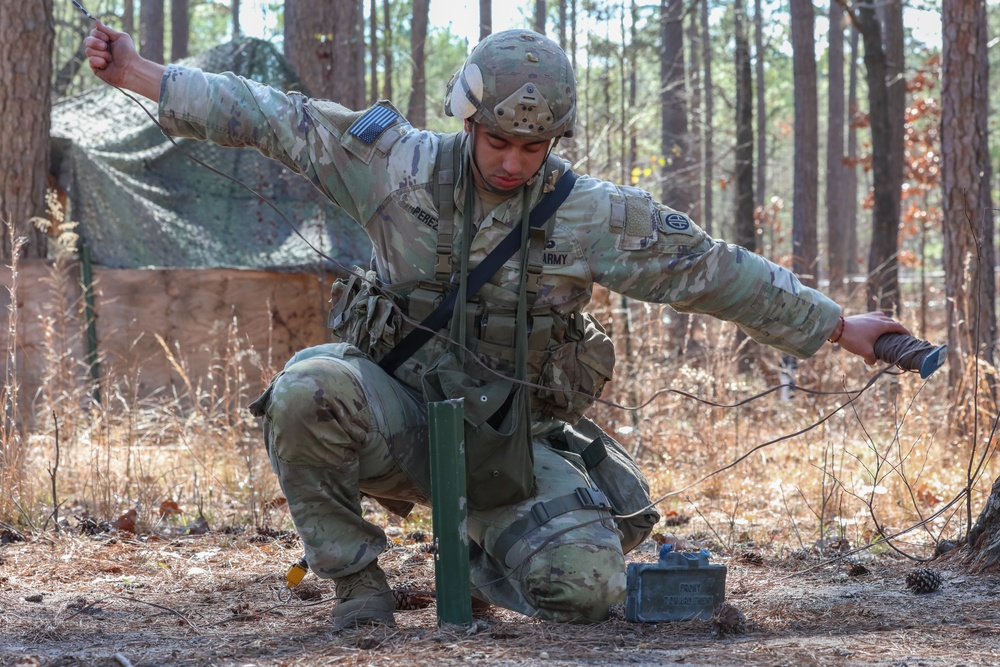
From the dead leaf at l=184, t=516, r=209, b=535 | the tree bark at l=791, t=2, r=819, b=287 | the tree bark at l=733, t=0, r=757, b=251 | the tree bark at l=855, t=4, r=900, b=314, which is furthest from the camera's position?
the tree bark at l=791, t=2, r=819, b=287

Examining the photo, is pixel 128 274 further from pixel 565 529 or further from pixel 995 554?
pixel 995 554

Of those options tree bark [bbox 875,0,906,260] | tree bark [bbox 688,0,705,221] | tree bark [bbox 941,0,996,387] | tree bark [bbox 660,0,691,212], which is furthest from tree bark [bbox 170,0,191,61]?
tree bark [bbox 941,0,996,387]

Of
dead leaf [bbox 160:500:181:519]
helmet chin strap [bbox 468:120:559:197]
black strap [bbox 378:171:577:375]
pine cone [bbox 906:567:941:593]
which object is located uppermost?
helmet chin strap [bbox 468:120:559:197]

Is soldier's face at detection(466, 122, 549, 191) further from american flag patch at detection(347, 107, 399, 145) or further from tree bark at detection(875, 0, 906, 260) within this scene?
tree bark at detection(875, 0, 906, 260)

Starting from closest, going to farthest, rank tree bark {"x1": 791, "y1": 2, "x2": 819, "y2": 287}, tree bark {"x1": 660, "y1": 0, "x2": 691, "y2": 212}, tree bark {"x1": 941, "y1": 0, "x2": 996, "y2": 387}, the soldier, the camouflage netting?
the soldier, tree bark {"x1": 941, "y1": 0, "x2": 996, "y2": 387}, the camouflage netting, tree bark {"x1": 660, "y1": 0, "x2": 691, "y2": 212}, tree bark {"x1": 791, "y1": 2, "x2": 819, "y2": 287}

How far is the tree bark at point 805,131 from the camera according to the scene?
1476 centimetres

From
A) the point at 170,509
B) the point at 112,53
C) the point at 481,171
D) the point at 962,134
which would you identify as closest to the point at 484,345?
the point at 481,171

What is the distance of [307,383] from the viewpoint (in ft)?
10.0

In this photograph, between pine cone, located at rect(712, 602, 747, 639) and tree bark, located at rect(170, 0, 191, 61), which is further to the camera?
tree bark, located at rect(170, 0, 191, 61)

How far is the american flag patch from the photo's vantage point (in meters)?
3.28

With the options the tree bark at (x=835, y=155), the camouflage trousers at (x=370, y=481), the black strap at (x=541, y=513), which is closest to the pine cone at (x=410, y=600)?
the camouflage trousers at (x=370, y=481)

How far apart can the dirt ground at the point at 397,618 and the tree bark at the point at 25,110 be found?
12.0 feet

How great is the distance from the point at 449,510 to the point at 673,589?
0.72 metres

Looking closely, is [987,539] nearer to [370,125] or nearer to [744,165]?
[370,125]
